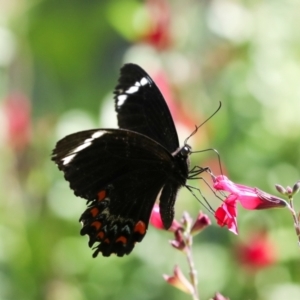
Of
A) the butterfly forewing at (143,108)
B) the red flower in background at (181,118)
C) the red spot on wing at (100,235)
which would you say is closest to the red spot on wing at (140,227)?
the red spot on wing at (100,235)

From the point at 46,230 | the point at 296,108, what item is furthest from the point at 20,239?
the point at 296,108

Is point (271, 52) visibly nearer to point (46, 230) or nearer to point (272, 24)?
point (272, 24)

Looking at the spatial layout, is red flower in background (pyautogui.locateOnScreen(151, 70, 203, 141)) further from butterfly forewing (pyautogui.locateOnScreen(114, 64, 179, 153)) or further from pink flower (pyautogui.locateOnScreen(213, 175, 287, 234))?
pink flower (pyautogui.locateOnScreen(213, 175, 287, 234))

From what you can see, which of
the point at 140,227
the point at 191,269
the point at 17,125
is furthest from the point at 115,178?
the point at 17,125

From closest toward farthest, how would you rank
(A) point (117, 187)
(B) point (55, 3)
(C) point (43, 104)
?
(A) point (117, 187) → (C) point (43, 104) → (B) point (55, 3)

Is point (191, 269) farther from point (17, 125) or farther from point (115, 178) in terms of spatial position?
point (17, 125)

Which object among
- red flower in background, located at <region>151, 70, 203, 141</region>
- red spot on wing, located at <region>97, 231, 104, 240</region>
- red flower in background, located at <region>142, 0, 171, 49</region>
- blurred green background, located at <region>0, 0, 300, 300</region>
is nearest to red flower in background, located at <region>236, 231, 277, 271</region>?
blurred green background, located at <region>0, 0, 300, 300</region>
